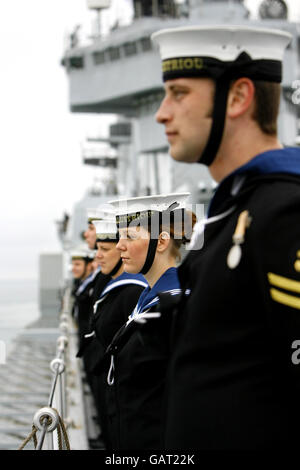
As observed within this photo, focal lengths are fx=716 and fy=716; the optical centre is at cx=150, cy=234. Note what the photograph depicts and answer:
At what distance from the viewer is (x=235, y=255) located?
1567mm

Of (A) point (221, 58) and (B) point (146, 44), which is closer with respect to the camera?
(A) point (221, 58)

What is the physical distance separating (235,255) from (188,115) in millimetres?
398

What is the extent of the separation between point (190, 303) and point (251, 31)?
0.69m

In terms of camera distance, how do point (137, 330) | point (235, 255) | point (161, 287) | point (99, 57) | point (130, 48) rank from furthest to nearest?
1. point (99, 57)
2. point (130, 48)
3. point (161, 287)
4. point (137, 330)
5. point (235, 255)

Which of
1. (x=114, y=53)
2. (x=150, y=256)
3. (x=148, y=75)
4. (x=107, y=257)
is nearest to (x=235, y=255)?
(x=150, y=256)

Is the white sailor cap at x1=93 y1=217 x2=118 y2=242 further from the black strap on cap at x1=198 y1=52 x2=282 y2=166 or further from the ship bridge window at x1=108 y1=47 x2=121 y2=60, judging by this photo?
the ship bridge window at x1=108 y1=47 x2=121 y2=60

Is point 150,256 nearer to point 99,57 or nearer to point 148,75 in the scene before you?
point 148,75

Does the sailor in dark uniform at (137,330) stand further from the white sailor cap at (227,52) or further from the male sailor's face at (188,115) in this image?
the white sailor cap at (227,52)

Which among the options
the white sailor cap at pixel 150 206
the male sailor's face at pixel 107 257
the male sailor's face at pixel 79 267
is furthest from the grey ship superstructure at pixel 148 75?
the white sailor cap at pixel 150 206

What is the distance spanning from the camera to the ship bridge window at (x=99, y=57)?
22.2 m

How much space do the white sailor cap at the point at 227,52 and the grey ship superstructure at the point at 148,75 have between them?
1815cm

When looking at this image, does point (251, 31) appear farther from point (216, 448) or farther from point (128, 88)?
point (128, 88)

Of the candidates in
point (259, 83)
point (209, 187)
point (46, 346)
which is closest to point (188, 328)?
point (259, 83)
